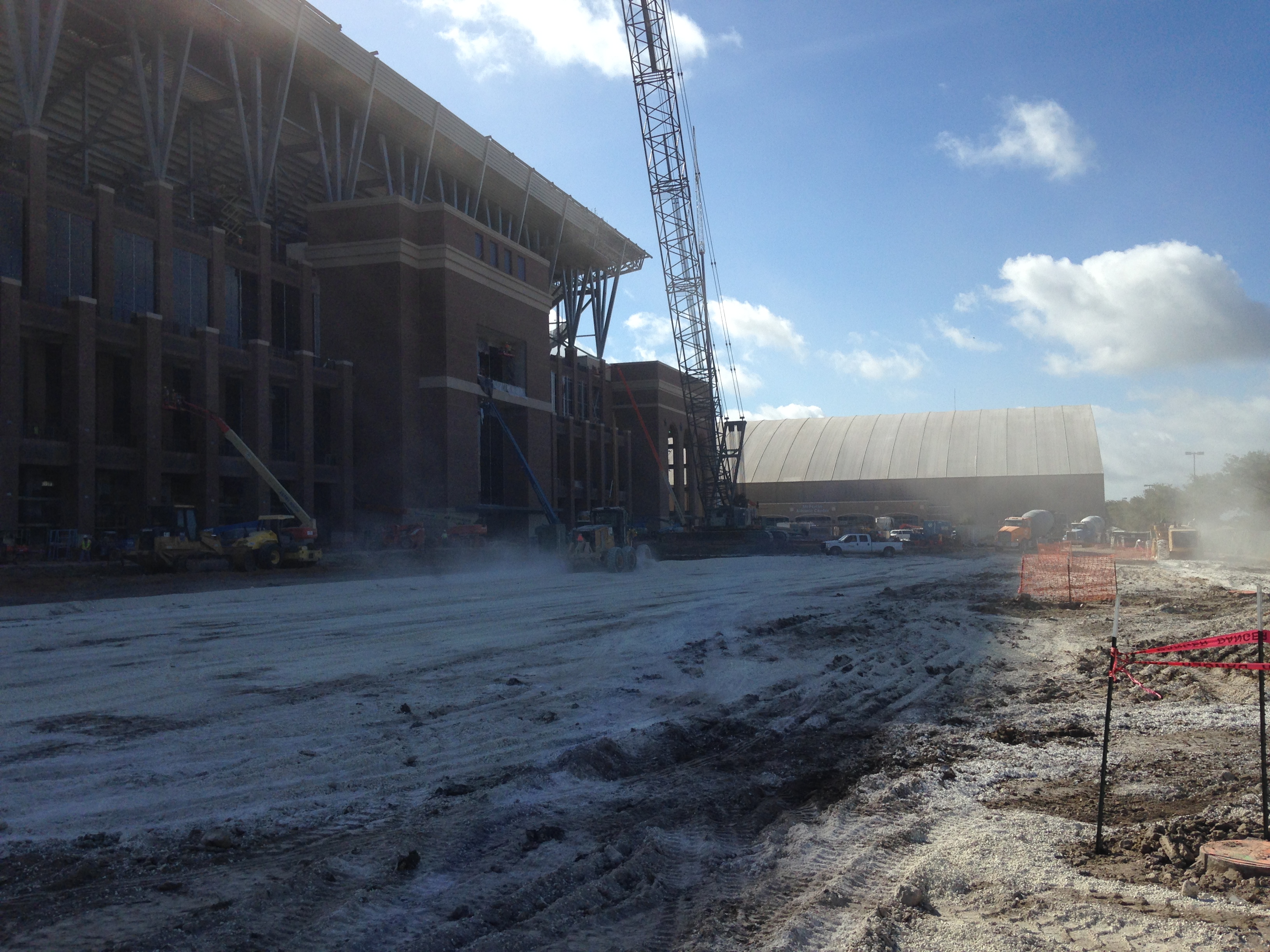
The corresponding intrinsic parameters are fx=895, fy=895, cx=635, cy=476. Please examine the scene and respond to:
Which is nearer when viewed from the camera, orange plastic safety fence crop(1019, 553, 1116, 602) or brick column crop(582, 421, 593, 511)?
orange plastic safety fence crop(1019, 553, 1116, 602)

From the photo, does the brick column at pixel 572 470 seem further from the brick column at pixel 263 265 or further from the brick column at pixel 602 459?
the brick column at pixel 263 265

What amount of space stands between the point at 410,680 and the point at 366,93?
46.6m

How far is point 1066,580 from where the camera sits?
28.9 meters

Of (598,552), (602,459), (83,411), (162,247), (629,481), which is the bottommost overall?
(598,552)

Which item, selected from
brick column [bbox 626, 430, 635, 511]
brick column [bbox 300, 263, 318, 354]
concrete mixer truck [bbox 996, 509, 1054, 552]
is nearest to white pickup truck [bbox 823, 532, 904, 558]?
concrete mixer truck [bbox 996, 509, 1054, 552]

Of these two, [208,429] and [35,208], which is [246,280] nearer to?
[208,429]

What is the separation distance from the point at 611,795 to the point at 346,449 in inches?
1705

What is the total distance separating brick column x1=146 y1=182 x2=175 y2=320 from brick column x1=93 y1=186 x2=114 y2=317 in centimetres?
225

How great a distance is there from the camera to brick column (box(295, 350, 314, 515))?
44812 millimetres

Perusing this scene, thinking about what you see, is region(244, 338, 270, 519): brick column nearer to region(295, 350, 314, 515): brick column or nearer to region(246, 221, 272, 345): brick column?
region(246, 221, 272, 345): brick column

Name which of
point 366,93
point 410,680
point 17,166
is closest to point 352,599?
point 410,680

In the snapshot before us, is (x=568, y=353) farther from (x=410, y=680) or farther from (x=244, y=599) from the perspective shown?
(x=410, y=680)

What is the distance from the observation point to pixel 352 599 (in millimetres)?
23234

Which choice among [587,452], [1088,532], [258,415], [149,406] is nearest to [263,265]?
[258,415]
